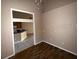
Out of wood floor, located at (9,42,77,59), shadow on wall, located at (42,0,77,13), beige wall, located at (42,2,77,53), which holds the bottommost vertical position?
wood floor, located at (9,42,77,59)

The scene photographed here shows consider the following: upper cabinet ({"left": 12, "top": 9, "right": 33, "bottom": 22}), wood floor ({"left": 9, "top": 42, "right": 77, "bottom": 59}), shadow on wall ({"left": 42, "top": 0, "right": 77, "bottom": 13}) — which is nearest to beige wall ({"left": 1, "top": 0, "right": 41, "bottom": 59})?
upper cabinet ({"left": 12, "top": 9, "right": 33, "bottom": 22})

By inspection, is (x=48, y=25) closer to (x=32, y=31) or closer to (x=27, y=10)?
(x=32, y=31)

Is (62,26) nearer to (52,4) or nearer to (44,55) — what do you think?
(52,4)

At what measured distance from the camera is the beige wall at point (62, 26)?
4.02 metres

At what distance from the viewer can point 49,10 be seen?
585 cm

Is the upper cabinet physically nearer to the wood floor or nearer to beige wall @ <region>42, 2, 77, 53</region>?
beige wall @ <region>42, 2, 77, 53</region>

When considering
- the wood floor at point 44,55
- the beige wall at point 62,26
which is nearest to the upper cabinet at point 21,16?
the beige wall at point 62,26

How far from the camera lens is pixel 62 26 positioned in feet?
15.7

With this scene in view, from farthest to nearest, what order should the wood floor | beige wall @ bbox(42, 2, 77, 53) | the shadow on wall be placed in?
the shadow on wall < beige wall @ bbox(42, 2, 77, 53) < the wood floor

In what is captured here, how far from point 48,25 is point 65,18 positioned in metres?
1.59

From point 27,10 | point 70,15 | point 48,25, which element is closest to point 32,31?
point 48,25

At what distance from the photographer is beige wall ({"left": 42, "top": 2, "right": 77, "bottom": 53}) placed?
4.02m

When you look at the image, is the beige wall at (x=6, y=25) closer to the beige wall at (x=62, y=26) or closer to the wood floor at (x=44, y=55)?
the wood floor at (x=44, y=55)

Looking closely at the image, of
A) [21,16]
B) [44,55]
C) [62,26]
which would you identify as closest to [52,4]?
[62,26]
